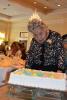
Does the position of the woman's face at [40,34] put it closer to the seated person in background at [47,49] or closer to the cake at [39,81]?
the seated person in background at [47,49]

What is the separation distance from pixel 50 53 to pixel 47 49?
5 cm

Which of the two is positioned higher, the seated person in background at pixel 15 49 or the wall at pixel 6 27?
the wall at pixel 6 27

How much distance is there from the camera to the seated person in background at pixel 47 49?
2.05 meters

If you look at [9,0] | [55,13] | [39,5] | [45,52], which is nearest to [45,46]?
[45,52]

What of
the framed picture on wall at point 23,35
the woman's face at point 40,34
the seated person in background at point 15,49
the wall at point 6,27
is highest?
the wall at point 6,27

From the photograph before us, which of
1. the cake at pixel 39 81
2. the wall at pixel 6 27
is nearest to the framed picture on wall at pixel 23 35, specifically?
the wall at pixel 6 27

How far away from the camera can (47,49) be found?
209 centimetres

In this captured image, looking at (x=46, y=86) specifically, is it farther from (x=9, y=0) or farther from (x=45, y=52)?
(x=9, y=0)

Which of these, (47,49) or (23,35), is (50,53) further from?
(23,35)

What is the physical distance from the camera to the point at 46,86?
1288 millimetres

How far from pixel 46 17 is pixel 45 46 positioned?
807 centimetres

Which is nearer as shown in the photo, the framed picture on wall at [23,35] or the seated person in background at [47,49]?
the seated person in background at [47,49]

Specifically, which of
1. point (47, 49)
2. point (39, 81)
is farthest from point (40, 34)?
point (39, 81)

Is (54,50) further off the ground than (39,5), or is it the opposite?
(39,5)
